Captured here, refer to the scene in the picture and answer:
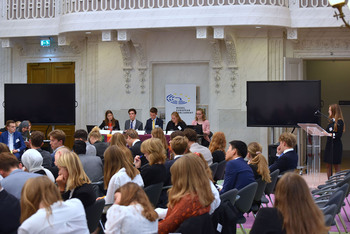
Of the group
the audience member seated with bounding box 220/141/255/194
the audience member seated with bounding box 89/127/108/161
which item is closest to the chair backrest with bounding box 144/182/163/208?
the audience member seated with bounding box 220/141/255/194

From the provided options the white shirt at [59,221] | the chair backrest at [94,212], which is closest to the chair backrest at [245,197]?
the chair backrest at [94,212]

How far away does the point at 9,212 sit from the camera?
4738mm

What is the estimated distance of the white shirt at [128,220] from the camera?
4227mm

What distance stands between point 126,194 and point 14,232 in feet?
3.68

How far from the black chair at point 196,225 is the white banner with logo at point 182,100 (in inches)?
419

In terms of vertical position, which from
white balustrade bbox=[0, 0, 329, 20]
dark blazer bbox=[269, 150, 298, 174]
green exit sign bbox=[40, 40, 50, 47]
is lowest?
dark blazer bbox=[269, 150, 298, 174]

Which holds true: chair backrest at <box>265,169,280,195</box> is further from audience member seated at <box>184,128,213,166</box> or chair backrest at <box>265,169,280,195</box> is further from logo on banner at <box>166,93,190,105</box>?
logo on banner at <box>166,93,190,105</box>

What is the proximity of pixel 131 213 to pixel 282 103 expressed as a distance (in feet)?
32.5

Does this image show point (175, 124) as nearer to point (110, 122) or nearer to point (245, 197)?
point (110, 122)

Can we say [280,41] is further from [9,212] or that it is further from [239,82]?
[9,212]

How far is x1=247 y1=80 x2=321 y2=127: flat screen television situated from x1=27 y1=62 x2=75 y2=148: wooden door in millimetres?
5207

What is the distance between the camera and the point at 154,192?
6766 millimetres

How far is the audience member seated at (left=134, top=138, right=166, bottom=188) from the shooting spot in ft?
22.3

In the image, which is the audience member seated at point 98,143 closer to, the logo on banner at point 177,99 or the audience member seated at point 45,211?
the audience member seated at point 45,211
